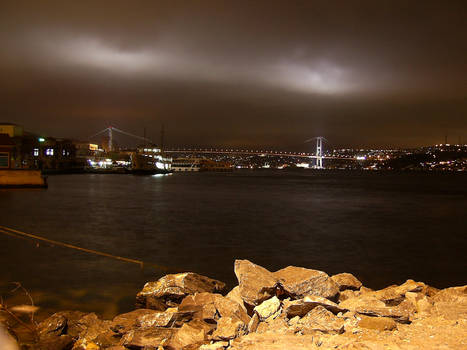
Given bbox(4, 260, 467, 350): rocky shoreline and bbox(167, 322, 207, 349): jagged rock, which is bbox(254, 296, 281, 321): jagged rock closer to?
bbox(4, 260, 467, 350): rocky shoreline

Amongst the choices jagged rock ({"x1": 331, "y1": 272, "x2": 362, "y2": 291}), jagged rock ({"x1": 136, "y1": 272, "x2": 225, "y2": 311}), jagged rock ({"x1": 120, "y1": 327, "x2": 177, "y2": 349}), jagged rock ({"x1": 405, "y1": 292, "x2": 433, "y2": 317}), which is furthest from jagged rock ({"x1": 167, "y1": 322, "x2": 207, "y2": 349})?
jagged rock ({"x1": 331, "y1": 272, "x2": 362, "y2": 291})

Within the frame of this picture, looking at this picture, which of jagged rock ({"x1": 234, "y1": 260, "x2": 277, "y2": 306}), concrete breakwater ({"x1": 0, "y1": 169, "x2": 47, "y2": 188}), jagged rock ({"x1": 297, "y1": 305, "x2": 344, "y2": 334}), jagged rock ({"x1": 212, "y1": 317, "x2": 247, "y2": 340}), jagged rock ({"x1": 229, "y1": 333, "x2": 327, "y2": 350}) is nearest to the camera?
jagged rock ({"x1": 229, "y1": 333, "x2": 327, "y2": 350})

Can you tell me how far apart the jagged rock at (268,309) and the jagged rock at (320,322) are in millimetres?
323

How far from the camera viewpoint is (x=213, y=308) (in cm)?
410

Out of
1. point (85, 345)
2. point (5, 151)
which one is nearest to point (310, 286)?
point (85, 345)

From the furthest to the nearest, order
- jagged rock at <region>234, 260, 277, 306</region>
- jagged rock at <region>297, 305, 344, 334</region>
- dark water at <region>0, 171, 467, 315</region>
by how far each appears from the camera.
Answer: dark water at <region>0, 171, 467, 315</region> < jagged rock at <region>234, 260, 277, 306</region> < jagged rock at <region>297, 305, 344, 334</region>

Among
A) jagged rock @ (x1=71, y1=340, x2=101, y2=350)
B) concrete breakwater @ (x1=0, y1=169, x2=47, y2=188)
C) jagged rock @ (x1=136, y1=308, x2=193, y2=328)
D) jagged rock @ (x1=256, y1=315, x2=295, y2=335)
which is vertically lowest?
jagged rock @ (x1=71, y1=340, x2=101, y2=350)

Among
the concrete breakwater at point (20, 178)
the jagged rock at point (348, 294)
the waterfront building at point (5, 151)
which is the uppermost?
the waterfront building at point (5, 151)

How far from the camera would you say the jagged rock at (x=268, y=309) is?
3.74 meters

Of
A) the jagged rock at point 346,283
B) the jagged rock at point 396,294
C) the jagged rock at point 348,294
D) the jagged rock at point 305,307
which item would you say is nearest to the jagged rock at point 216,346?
the jagged rock at point 305,307

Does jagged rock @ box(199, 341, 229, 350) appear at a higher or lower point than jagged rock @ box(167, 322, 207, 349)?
higher

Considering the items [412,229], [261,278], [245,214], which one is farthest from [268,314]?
[245,214]

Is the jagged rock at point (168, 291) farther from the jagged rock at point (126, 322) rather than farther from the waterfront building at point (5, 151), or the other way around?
the waterfront building at point (5, 151)

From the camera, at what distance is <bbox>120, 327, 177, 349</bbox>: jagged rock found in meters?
3.57
